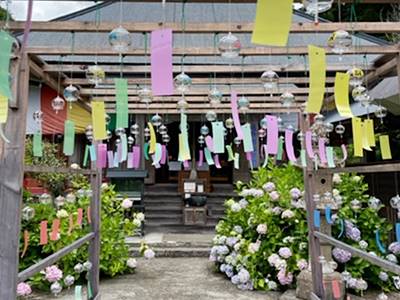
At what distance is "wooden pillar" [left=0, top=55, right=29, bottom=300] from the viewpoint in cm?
132

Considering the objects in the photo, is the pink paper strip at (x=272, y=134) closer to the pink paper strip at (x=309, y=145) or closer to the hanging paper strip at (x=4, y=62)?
the pink paper strip at (x=309, y=145)

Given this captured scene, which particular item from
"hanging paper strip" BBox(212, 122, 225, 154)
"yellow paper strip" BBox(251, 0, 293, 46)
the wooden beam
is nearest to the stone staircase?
"hanging paper strip" BBox(212, 122, 225, 154)

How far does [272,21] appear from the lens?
1050 mm

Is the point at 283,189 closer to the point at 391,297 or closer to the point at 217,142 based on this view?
the point at 217,142

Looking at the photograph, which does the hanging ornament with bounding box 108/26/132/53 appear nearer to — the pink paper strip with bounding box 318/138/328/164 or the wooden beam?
the wooden beam

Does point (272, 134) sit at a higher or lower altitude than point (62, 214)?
higher

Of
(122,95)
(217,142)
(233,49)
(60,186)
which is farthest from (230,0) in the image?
(60,186)

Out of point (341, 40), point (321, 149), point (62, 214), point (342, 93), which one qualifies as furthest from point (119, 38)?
point (62, 214)

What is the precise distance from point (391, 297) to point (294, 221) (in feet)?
3.47

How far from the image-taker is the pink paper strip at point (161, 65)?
1.34 m

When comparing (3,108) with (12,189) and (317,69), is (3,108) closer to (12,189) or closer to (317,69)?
(12,189)

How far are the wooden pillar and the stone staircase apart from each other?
511 cm

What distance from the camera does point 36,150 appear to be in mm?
2555

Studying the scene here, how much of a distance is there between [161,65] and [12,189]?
0.77 m
